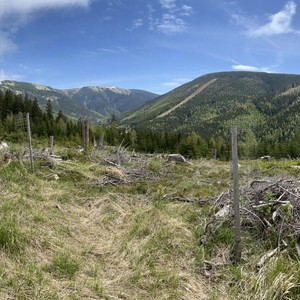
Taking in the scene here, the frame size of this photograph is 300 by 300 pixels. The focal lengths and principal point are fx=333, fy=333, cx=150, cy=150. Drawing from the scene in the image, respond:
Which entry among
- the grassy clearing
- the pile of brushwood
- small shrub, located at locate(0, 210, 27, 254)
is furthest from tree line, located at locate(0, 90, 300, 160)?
small shrub, located at locate(0, 210, 27, 254)

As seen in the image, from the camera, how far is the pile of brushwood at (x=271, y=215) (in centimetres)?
608

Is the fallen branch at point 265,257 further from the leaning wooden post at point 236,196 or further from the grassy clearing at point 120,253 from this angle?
the leaning wooden post at point 236,196

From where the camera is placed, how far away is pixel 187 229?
708cm

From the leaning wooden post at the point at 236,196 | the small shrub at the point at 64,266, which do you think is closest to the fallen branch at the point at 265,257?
the leaning wooden post at the point at 236,196

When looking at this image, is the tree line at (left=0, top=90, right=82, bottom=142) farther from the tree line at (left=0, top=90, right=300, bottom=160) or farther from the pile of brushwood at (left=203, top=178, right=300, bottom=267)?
the pile of brushwood at (left=203, top=178, right=300, bottom=267)

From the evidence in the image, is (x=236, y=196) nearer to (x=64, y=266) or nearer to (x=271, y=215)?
(x=271, y=215)

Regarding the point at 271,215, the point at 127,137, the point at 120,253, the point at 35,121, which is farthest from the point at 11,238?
the point at 127,137

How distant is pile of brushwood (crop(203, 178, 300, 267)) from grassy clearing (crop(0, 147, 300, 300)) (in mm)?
192

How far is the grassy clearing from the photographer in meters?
4.69

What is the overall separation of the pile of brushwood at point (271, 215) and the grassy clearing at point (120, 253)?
0.19 metres

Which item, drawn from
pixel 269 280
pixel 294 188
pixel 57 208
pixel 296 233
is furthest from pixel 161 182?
pixel 269 280

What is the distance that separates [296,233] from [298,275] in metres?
1.24

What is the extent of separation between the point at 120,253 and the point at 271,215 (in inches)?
123

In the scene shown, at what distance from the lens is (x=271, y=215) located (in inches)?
265
